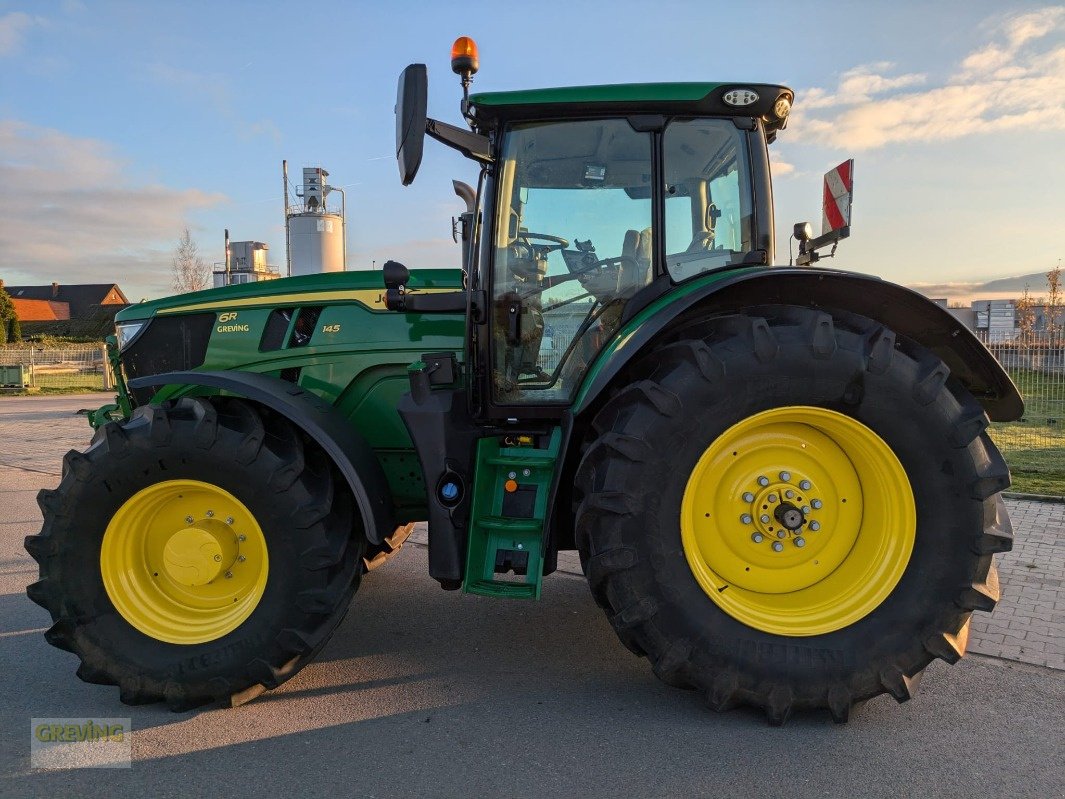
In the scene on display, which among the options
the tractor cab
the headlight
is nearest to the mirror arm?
the tractor cab

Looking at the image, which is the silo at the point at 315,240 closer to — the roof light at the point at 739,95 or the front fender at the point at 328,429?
the front fender at the point at 328,429

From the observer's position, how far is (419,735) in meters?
2.81

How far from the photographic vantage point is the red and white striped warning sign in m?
3.46

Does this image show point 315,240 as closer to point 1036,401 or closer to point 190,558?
point 190,558

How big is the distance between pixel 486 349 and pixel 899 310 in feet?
5.76

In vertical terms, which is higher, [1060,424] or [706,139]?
[706,139]

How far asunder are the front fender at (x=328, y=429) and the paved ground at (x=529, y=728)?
2.37ft

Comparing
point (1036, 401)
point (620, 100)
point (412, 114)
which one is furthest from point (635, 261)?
point (1036, 401)

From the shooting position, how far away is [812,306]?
3133 millimetres

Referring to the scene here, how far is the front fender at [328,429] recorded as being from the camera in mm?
3088

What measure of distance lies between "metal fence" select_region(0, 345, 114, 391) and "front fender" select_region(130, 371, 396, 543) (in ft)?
74.9

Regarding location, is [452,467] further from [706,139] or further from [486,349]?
[706,139]

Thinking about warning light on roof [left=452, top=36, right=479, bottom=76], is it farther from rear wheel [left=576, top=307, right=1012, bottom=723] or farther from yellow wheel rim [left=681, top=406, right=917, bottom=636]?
yellow wheel rim [left=681, top=406, right=917, bottom=636]

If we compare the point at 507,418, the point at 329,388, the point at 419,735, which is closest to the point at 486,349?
the point at 507,418
